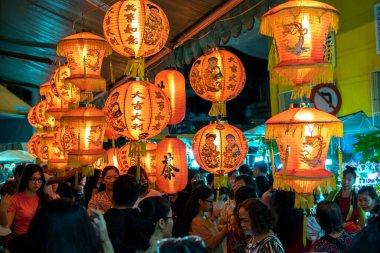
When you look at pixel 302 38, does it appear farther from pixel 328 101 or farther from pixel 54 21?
pixel 54 21

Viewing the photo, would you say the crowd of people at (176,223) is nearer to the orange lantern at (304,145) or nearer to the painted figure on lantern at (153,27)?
the orange lantern at (304,145)

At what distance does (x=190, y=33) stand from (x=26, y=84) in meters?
9.05

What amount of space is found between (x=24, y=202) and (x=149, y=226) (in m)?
2.56

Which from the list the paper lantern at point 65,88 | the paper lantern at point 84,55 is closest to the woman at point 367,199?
the paper lantern at point 84,55

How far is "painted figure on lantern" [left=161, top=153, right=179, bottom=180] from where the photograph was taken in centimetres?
615

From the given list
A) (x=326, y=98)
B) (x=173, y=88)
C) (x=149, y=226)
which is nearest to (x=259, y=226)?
(x=149, y=226)

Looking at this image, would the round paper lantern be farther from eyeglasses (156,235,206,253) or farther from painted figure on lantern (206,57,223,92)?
eyeglasses (156,235,206,253)

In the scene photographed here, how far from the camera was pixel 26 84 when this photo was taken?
14.7 m

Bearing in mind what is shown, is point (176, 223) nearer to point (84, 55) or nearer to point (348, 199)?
point (348, 199)

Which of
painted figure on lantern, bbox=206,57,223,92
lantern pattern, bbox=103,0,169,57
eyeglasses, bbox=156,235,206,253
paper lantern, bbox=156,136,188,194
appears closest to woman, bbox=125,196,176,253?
eyeglasses, bbox=156,235,206,253

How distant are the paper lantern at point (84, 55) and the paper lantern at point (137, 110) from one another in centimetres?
92

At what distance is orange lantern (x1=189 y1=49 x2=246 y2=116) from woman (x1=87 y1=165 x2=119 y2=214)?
141 cm

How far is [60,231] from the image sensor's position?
2.15 meters

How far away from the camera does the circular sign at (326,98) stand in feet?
26.4
